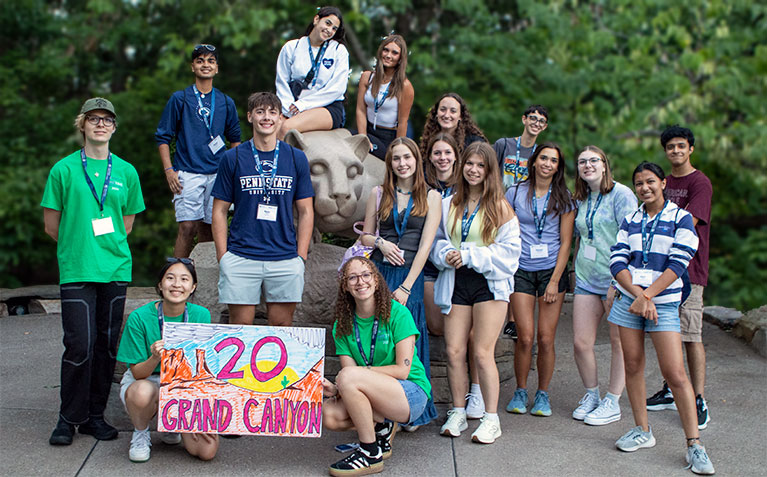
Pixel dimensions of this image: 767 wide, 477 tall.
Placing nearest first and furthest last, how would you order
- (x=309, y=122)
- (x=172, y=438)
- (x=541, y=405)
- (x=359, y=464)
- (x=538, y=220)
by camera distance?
(x=359, y=464) < (x=172, y=438) < (x=538, y=220) < (x=541, y=405) < (x=309, y=122)

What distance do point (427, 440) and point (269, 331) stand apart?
1.23 m

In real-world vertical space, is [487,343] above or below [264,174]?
below

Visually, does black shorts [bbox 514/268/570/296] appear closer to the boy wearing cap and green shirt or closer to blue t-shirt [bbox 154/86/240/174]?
blue t-shirt [bbox 154/86/240/174]

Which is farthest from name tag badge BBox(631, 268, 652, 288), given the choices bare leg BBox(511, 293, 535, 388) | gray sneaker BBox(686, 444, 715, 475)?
gray sneaker BBox(686, 444, 715, 475)

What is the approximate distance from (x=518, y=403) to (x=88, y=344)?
277 centimetres

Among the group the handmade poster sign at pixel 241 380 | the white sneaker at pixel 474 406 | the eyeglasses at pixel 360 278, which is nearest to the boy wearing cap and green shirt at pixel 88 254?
the handmade poster sign at pixel 241 380

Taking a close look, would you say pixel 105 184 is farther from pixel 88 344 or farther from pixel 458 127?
pixel 458 127

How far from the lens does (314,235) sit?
232 inches

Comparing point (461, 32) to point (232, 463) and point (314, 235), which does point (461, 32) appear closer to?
point (314, 235)

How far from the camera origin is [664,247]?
14.9 feet

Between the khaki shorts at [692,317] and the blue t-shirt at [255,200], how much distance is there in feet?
8.57

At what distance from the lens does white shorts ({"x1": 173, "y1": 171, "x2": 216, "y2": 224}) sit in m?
5.73

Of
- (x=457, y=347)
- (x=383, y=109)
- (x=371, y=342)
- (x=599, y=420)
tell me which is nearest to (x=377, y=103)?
(x=383, y=109)

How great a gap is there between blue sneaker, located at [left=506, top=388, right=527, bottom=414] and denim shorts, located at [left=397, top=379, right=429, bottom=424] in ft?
3.65
